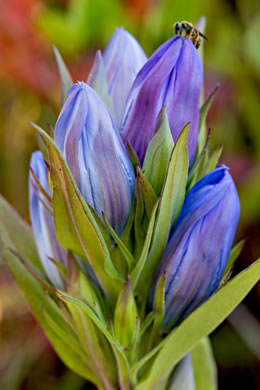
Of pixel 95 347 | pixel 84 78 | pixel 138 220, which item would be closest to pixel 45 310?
pixel 95 347

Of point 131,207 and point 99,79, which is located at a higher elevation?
point 99,79

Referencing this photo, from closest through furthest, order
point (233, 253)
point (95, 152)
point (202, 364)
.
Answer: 1. point (95, 152)
2. point (233, 253)
3. point (202, 364)

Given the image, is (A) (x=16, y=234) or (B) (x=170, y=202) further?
(A) (x=16, y=234)

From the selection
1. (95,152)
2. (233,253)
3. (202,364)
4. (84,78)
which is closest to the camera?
(95,152)

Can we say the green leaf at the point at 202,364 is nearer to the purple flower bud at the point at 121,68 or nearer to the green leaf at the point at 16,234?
the green leaf at the point at 16,234

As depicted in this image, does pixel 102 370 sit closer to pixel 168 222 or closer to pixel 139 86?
pixel 168 222

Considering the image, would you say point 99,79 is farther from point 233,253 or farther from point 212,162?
point 233,253

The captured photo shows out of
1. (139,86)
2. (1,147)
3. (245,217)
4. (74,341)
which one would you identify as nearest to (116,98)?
(139,86)

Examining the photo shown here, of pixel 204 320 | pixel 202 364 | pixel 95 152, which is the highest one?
pixel 95 152

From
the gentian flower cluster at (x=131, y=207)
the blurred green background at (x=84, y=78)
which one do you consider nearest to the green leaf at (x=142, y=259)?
the gentian flower cluster at (x=131, y=207)
